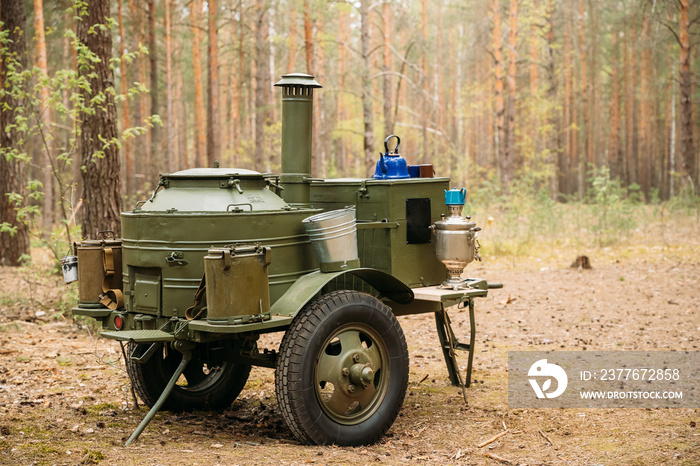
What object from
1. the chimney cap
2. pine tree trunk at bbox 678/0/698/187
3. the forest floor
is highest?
pine tree trunk at bbox 678/0/698/187

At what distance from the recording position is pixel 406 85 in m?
44.5

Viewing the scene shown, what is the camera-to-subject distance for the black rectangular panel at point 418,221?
18.9ft

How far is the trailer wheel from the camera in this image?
4398 mm

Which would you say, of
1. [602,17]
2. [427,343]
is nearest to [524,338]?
Result: [427,343]

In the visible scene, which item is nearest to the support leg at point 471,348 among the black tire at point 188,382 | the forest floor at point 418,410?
the forest floor at point 418,410

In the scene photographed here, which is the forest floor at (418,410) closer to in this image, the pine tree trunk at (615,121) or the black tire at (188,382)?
the black tire at (188,382)

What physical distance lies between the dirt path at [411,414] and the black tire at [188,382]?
0.15 meters

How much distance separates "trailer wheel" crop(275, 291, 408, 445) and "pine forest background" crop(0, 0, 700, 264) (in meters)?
5.20

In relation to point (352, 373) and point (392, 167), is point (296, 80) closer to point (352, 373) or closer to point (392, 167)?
point (392, 167)

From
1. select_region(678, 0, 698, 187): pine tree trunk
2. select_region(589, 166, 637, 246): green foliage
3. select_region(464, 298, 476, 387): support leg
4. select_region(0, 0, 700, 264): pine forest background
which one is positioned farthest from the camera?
select_region(0, 0, 700, 264): pine forest background

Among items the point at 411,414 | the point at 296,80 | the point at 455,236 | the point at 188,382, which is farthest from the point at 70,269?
the point at 455,236

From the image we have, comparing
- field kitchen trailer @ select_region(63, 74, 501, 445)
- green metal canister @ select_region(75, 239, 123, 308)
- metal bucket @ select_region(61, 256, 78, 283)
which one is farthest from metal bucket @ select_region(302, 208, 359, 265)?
metal bucket @ select_region(61, 256, 78, 283)

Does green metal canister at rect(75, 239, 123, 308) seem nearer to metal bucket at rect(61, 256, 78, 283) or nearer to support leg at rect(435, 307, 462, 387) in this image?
metal bucket at rect(61, 256, 78, 283)

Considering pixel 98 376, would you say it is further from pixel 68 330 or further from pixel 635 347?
pixel 635 347
